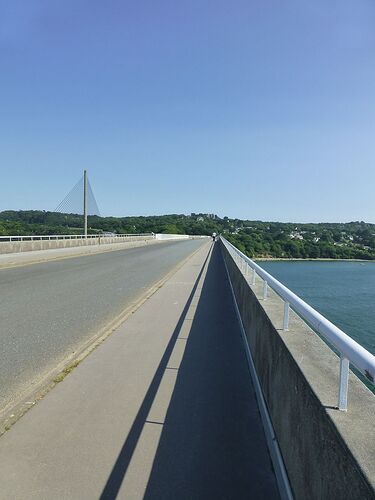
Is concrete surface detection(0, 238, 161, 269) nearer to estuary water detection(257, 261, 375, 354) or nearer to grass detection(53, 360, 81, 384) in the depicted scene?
estuary water detection(257, 261, 375, 354)

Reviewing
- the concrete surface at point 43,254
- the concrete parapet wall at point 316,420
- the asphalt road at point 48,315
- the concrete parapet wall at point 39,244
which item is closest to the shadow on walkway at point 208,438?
the concrete parapet wall at point 316,420

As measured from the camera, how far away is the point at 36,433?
443cm

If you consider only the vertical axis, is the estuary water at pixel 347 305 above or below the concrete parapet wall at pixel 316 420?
below

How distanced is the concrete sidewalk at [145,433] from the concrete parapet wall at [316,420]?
0.44m

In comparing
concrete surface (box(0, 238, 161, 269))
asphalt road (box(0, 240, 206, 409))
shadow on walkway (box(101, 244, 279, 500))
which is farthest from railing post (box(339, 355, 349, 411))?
concrete surface (box(0, 238, 161, 269))

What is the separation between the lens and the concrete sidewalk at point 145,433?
355 centimetres

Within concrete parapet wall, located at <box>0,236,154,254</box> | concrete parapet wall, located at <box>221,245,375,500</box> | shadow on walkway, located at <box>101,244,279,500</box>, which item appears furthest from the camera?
concrete parapet wall, located at <box>0,236,154,254</box>

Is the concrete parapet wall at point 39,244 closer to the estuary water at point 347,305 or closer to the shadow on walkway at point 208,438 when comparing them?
the estuary water at point 347,305

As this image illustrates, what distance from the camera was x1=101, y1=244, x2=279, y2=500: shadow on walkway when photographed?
3531 millimetres

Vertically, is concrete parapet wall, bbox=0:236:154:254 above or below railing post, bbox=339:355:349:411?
below

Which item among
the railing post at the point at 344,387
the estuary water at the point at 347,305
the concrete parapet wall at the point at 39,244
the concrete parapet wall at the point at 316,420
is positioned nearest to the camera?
the concrete parapet wall at the point at 316,420

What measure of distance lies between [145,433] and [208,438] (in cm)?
59

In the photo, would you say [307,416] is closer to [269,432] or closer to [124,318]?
[269,432]

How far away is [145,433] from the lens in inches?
175
